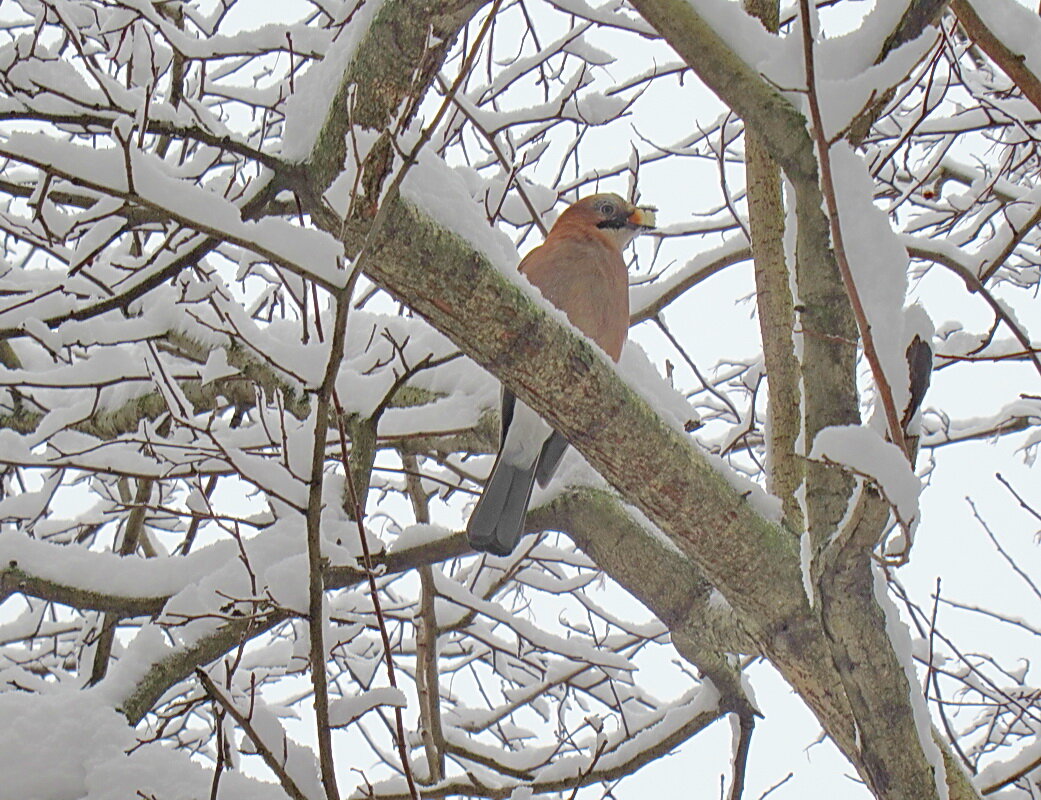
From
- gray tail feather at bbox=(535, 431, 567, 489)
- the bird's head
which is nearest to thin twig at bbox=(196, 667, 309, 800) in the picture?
gray tail feather at bbox=(535, 431, 567, 489)

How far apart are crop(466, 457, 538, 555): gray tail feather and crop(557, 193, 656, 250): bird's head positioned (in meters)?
1.39

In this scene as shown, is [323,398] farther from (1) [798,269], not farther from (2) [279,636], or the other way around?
(2) [279,636]

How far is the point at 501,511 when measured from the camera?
10.2 feet

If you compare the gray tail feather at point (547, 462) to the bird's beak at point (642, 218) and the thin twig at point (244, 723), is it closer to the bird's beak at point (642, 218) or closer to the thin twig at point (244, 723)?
the bird's beak at point (642, 218)

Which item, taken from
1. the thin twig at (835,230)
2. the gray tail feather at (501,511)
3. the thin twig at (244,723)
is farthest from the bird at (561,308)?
the thin twig at (835,230)

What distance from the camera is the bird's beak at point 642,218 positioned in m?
4.27

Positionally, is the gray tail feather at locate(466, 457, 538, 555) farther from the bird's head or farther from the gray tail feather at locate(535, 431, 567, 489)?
the bird's head

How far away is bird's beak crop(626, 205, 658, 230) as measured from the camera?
168 inches

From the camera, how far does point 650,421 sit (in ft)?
6.75

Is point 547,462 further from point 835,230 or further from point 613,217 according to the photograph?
point 835,230

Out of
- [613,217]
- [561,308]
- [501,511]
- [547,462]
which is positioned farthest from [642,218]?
[501,511]

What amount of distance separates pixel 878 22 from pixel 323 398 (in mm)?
1131

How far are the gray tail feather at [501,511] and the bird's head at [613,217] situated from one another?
1393mm

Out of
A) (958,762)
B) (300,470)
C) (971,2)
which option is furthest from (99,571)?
(971,2)
